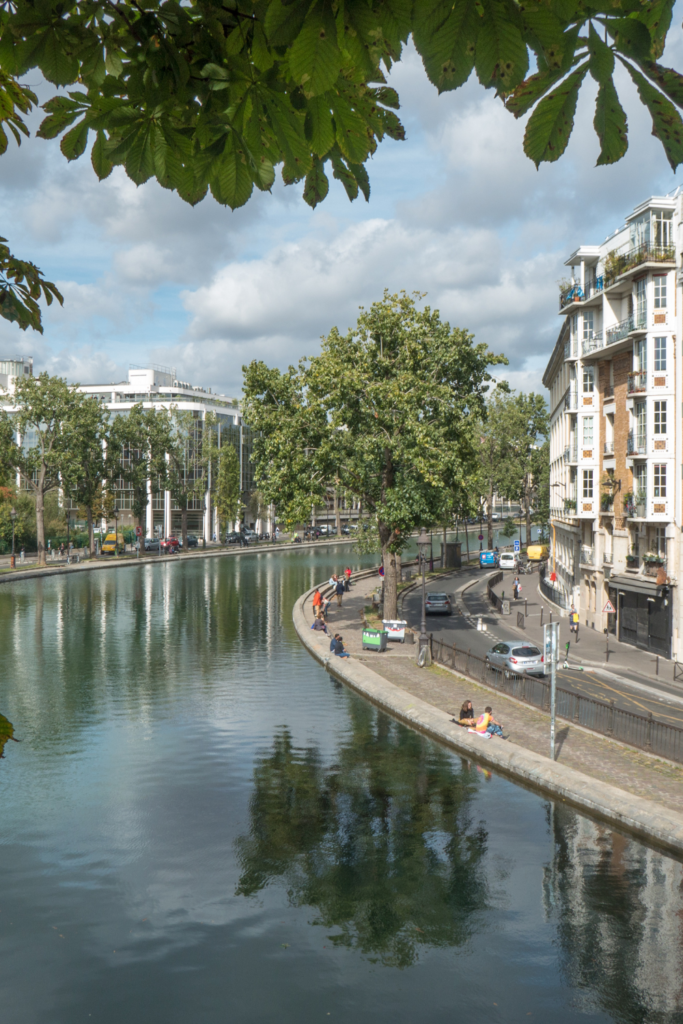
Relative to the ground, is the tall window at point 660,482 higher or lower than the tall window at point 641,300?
lower

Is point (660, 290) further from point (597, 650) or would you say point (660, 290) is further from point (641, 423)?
point (597, 650)

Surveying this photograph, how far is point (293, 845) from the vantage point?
1622 centimetres

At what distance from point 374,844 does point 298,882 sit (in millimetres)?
2134

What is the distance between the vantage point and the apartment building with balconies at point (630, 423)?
1428 inches

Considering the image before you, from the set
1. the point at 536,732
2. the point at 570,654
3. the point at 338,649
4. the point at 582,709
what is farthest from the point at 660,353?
the point at 536,732

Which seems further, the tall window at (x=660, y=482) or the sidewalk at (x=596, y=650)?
the tall window at (x=660, y=482)

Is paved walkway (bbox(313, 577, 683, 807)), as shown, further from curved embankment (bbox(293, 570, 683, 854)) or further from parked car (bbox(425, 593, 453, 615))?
parked car (bbox(425, 593, 453, 615))

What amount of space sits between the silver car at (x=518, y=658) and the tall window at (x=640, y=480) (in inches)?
418

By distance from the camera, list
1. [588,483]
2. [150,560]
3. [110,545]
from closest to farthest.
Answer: [588,483], [150,560], [110,545]

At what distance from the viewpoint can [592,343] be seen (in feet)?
144

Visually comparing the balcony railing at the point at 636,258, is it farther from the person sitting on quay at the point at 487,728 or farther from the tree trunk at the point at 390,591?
the person sitting on quay at the point at 487,728

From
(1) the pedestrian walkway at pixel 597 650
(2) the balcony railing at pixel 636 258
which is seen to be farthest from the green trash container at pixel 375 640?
(2) the balcony railing at pixel 636 258

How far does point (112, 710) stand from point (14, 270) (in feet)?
73.1

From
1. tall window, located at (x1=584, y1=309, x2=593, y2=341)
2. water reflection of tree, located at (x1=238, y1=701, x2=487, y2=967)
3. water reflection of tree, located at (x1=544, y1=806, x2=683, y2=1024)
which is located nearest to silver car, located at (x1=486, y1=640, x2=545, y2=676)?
water reflection of tree, located at (x1=238, y1=701, x2=487, y2=967)
